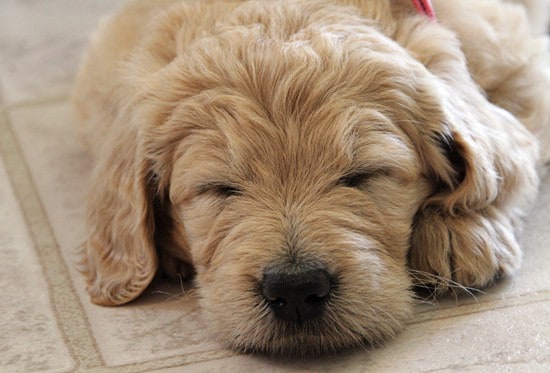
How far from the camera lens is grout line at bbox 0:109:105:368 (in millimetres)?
2643

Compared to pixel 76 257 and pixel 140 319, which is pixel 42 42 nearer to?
pixel 76 257

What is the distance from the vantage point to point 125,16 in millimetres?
3807

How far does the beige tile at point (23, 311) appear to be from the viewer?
2.58 meters

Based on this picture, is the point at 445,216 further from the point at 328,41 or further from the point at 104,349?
the point at 104,349

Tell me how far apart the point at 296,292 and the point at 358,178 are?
0.40 m

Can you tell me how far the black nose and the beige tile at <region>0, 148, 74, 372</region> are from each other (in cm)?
58

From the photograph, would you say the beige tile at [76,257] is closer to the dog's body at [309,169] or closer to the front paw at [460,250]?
the dog's body at [309,169]

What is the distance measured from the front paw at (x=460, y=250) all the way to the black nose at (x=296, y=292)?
411 millimetres

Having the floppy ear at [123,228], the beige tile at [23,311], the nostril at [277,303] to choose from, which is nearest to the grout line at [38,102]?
the beige tile at [23,311]

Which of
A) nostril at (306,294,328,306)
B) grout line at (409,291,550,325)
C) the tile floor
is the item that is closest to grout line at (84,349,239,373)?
the tile floor

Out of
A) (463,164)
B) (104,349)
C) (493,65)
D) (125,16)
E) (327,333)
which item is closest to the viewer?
(327,333)

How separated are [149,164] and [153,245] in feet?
0.80

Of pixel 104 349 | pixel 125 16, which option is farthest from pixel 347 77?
pixel 125 16

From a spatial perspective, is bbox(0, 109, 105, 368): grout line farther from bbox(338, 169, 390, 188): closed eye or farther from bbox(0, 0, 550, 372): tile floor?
bbox(338, 169, 390, 188): closed eye
